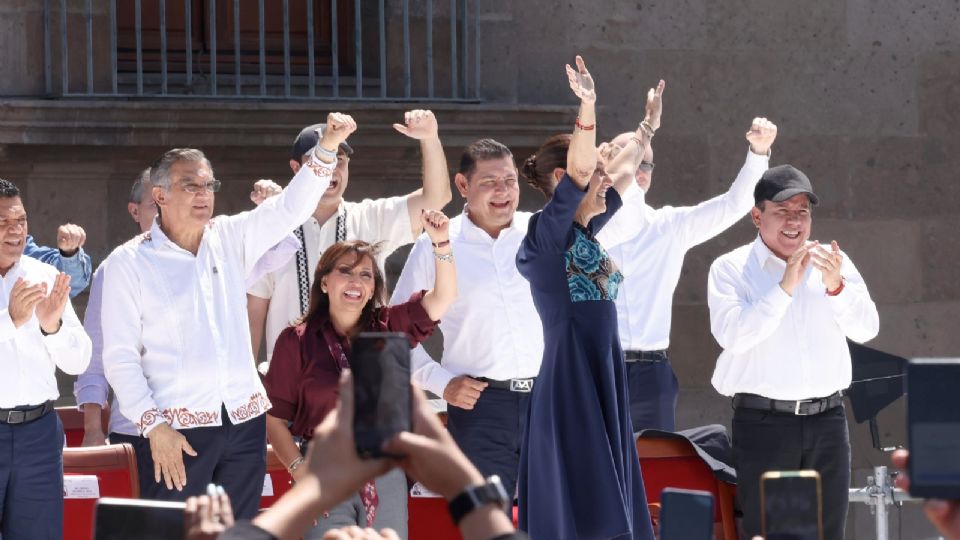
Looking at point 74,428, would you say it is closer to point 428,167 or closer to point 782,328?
point 428,167

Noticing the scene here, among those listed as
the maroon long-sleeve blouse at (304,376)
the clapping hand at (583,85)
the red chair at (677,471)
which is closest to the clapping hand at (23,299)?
the maroon long-sleeve blouse at (304,376)

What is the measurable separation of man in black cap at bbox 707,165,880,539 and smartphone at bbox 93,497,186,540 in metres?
3.32

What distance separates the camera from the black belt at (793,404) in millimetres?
5691

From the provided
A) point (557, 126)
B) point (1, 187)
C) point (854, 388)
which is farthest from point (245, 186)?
point (854, 388)

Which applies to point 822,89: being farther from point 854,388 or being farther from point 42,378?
point 42,378

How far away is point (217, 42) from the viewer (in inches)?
314

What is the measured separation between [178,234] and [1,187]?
→ 0.66 meters

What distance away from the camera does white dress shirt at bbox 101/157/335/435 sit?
5.18 meters

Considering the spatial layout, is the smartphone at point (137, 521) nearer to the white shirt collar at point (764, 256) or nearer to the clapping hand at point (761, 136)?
the white shirt collar at point (764, 256)

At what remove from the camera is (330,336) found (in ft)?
17.3

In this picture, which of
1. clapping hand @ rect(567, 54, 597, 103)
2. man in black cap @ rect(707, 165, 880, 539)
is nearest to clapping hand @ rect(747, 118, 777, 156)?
man in black cap @ rect(707, 165, 880, 539)

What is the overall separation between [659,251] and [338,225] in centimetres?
134

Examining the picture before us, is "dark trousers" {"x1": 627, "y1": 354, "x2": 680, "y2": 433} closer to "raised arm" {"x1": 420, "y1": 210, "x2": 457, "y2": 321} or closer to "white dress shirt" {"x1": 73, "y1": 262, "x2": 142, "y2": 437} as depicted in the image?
"raised arm" {"x1": 420, "y1": 210, "x2": 457, "y2": 321}

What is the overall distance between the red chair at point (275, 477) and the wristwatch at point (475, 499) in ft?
12.3
